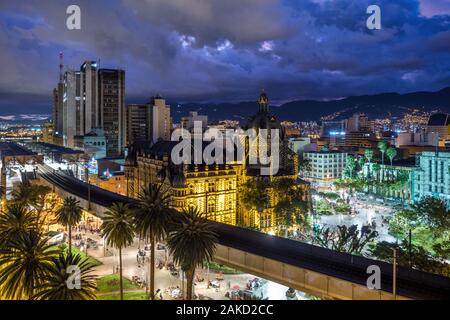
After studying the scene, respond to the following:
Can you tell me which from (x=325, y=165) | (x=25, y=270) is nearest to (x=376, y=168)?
(x=325, y=165)

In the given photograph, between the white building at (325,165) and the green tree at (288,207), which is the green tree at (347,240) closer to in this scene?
the green tree at (288,207)

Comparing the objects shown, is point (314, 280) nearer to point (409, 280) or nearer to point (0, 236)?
point (409, 280)

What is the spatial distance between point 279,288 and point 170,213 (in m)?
24.0

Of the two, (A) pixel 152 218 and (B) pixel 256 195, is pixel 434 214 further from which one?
(A) pixel 152 218

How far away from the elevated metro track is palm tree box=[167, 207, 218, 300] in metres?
3.55

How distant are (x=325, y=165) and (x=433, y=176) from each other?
217ft

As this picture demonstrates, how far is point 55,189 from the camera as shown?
308 ft

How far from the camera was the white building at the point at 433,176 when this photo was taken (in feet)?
375

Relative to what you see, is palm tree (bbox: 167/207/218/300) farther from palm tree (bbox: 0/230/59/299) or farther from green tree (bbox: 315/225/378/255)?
green tree (bbox: 315/225/378/255)

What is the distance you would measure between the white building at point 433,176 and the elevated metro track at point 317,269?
9079 centimetres

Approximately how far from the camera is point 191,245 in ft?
127

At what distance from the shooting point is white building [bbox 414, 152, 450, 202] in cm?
11419

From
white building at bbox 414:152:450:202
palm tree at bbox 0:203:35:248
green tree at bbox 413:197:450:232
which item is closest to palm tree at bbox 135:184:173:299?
palm tree at bbox 0:203:35:248

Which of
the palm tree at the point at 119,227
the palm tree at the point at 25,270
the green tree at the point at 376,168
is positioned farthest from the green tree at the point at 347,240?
the green tree at the point at 376,168
